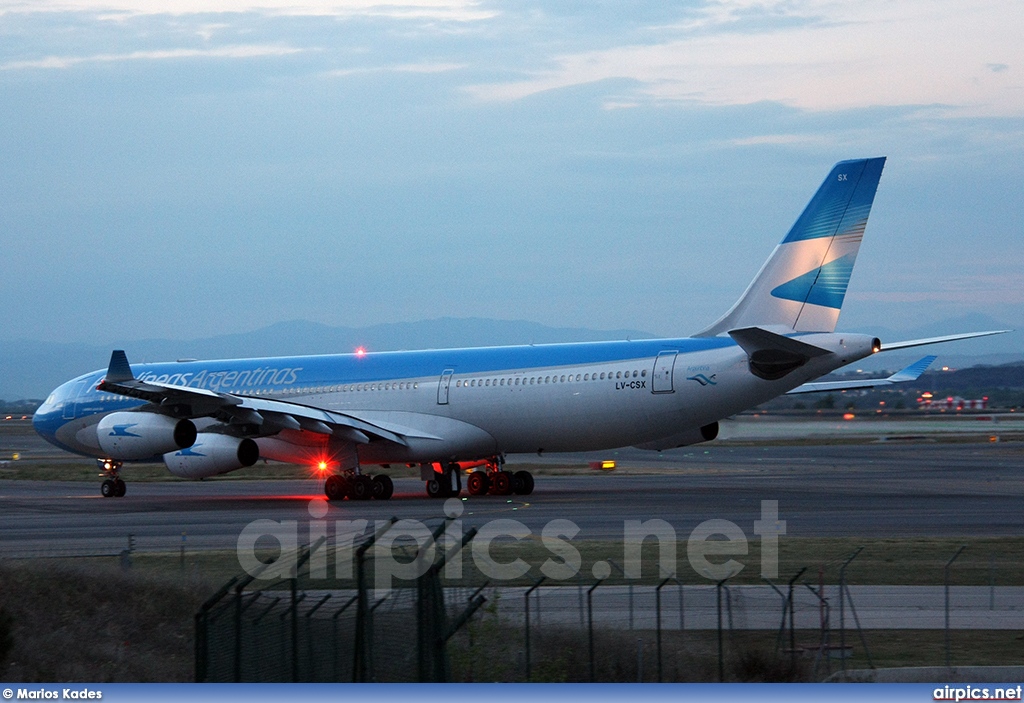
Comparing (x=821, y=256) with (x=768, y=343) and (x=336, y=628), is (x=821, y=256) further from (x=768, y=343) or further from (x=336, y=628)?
(x=336, y=628)

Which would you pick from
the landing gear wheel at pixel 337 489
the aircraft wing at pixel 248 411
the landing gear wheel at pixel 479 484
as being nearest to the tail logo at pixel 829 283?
the landing gear wheel at pixel 479 484

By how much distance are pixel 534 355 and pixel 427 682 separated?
2644cm

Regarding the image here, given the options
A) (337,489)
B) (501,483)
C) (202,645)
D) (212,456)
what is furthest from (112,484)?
(202,645)

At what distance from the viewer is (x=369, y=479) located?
37531 mm

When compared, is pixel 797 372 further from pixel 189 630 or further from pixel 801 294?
pixel 189 630

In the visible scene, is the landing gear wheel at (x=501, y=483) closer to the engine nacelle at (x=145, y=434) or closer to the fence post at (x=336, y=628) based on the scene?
the engine nacelle at (x=145, y=434)

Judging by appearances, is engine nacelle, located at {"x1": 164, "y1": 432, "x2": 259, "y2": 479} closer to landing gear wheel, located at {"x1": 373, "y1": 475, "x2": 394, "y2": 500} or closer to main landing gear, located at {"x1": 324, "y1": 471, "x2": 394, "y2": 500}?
main landing gear, located at {"x1": 324, "y1": 471, "x2": 394, "y2": 500}

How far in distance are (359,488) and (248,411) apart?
395cm

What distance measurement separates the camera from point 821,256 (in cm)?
3306

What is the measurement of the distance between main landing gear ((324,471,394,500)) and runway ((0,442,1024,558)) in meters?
0.67

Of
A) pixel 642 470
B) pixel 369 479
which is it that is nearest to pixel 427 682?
pixel 369 479

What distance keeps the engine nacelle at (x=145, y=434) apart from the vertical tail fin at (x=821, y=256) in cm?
1623

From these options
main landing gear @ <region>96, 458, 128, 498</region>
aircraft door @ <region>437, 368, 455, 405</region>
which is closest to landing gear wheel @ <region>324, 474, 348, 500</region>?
aircraft door @ <region>437, 368, 455, 405</region>

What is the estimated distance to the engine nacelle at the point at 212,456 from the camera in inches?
1469
